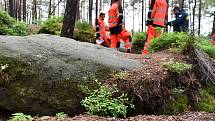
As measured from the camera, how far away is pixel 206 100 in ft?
24.0

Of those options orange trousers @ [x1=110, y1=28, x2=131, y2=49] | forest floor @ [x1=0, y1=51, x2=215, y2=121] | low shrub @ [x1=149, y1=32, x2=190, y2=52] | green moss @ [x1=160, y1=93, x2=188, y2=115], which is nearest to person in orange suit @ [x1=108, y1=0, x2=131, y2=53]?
orange trousers @ [x1=110, y1=28, x2=131, y2=49]

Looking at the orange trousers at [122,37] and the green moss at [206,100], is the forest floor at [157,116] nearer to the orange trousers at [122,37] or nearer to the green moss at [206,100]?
the green moss at [206,100]

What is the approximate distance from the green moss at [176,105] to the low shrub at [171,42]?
142 cm

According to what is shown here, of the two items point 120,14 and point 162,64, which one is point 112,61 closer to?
point 162,64

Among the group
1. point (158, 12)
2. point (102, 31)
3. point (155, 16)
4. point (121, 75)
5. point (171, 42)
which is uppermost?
point (158, 12)

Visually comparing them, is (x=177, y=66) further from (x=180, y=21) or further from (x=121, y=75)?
(x=180, y=21)

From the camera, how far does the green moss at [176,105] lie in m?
6.75

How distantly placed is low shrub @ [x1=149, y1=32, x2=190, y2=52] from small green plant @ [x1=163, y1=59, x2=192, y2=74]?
2.74 ft

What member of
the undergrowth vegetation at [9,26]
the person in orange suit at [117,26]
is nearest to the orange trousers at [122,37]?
the person in orange suit at [117,26]

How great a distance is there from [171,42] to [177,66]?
6.85 ft

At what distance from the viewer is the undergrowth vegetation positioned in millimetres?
12927

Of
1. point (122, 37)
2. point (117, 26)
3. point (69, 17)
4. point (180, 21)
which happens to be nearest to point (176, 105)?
point (117, 26)

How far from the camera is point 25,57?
22.1ft

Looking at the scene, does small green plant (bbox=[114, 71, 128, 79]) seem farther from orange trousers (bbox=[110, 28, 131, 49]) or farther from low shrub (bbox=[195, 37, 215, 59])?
orange trousers (bbox=[110, 28, 131, 49])
